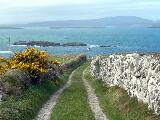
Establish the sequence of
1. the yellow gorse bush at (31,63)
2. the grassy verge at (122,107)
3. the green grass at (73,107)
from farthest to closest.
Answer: the yellow gorse bush at (31,63) → the green grass at (73,107) → the grassy verge at (122,107)

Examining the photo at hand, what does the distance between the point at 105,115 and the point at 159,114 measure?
618 centimetres

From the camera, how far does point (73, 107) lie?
40.0 m

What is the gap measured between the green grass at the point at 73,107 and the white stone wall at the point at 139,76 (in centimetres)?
361

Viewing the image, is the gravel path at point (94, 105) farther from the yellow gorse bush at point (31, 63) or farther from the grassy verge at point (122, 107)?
the yellow gorse bush at point (31, 63)

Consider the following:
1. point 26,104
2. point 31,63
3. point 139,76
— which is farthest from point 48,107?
point 31,63

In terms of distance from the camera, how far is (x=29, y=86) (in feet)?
151

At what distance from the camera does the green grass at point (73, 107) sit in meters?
35.7

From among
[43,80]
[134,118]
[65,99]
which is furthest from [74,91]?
[134,118]

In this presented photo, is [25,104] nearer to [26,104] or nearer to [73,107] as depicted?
[26,104]

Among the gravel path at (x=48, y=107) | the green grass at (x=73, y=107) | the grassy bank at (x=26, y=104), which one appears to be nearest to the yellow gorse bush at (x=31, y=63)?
the grassy bank at (x=26, y=104)

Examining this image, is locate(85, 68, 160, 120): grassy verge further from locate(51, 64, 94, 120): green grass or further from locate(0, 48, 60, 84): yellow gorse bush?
locate(0, 48, 60, 84): yellow gorse bush

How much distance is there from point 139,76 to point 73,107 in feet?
19.9

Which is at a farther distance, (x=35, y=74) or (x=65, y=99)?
(x=35, y=74)

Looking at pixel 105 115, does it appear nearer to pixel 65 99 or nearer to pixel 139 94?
pixel 139 94
